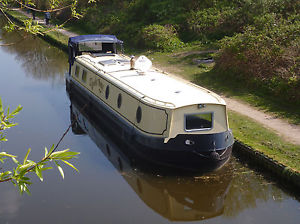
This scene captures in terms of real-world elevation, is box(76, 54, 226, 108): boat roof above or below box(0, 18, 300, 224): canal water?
above

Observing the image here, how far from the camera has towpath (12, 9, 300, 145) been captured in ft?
41.4

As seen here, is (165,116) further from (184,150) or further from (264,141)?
(264,141)

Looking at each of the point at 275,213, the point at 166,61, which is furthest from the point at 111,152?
the point at 166,61

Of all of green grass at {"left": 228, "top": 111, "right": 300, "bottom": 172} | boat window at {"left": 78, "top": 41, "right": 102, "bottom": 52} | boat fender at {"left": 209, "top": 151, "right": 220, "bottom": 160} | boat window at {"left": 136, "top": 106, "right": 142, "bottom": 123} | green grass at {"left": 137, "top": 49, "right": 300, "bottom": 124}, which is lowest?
green grass at {"left": 228, "top": 111, "right": 300, "bottom": 172}

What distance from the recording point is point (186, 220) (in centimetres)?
995

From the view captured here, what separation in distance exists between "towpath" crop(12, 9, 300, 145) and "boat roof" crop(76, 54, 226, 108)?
8.56 ft

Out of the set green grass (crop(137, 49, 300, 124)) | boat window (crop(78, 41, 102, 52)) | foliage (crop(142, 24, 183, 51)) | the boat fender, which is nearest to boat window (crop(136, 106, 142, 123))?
the boat fender

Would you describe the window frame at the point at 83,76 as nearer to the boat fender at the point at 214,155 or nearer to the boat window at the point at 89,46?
the boat window at the point at 89,46

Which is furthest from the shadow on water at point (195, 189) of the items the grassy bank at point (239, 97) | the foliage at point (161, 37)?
the foliage at point (161, 37)

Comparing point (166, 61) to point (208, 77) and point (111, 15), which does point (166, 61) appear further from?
point (111, 15)

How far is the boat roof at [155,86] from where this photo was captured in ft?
36.7

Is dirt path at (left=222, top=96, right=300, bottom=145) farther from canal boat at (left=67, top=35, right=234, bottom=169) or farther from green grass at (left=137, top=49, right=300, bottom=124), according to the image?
canal boat at (left=67, top=35, right=234, bottom=169)

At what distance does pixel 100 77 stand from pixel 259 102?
5.71 m

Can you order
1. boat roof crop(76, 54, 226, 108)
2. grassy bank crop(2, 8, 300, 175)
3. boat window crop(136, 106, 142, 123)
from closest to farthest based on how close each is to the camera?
boat roof crop(76, 54, 226, 108) → grassy bank crop(2, 8, 300, 175) → boat window crop(136, 106, 142, 123)
